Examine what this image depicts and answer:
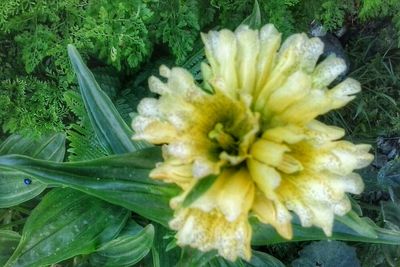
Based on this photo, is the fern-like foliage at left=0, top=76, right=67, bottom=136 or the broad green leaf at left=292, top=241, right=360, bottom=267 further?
the broad green leaf at left=292, top=241, right=360, bottom=267

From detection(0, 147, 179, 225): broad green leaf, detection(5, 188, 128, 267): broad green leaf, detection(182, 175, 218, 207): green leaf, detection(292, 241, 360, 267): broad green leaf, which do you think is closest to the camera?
detection(182, 175, 218, 207): green leaf

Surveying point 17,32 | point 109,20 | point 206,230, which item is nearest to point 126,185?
point 206,230

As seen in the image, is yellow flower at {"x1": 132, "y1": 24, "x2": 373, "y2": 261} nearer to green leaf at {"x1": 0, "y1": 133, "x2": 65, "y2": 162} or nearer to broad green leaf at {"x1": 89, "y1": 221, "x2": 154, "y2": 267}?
broad green leaf at {"x1": 89, "y1": 221, "x2": 154, "y2": 267}

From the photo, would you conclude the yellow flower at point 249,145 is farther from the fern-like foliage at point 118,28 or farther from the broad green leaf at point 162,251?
the fern-like foliage at point 118,28

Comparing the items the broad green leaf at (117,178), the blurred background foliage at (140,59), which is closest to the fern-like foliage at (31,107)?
the blurred background foliage at (140,59)

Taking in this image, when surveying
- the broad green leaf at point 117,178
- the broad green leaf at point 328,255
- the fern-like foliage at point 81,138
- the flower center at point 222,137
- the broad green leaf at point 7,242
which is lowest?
the broad green leaf at point 328,255

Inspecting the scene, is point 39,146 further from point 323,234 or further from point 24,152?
point 323,234

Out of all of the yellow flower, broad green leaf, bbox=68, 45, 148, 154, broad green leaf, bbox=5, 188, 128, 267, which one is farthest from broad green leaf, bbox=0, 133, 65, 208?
the yellow flower
